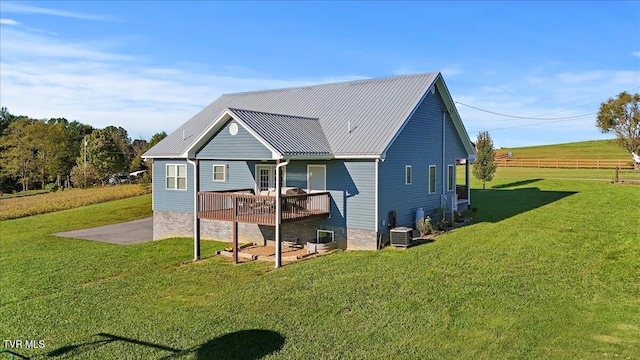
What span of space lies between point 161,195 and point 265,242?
6945mm

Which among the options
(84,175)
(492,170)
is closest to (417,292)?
(492,170)

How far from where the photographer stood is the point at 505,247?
597 inches

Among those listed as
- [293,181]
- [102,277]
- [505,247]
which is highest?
[293,181]

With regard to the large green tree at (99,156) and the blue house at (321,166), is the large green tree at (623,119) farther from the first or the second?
the large green tree at (99,156)

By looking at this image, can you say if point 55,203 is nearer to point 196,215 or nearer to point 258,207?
point 196,215

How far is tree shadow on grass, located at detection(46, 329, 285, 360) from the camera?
337 inches

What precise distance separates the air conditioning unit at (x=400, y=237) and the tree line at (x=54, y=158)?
146 feet

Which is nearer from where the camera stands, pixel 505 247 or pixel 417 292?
pixel 417 292

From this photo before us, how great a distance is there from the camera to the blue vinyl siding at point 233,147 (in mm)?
15953

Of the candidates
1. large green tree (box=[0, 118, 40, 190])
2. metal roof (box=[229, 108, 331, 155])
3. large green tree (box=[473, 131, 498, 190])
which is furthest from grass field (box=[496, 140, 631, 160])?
large green tree (box=[0, 118, 40, 190])

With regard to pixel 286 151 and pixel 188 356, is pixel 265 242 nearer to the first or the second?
pixel 286 151

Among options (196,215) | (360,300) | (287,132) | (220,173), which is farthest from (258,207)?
(360,300)

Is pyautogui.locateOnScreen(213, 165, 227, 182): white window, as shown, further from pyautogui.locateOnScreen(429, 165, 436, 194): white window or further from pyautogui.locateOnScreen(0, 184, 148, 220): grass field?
pyautogui.locateOnScreen(0, 184, 148, 220): grass field

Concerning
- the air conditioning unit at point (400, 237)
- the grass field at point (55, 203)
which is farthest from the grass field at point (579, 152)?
the air conditioning unit at point (400, 237)
